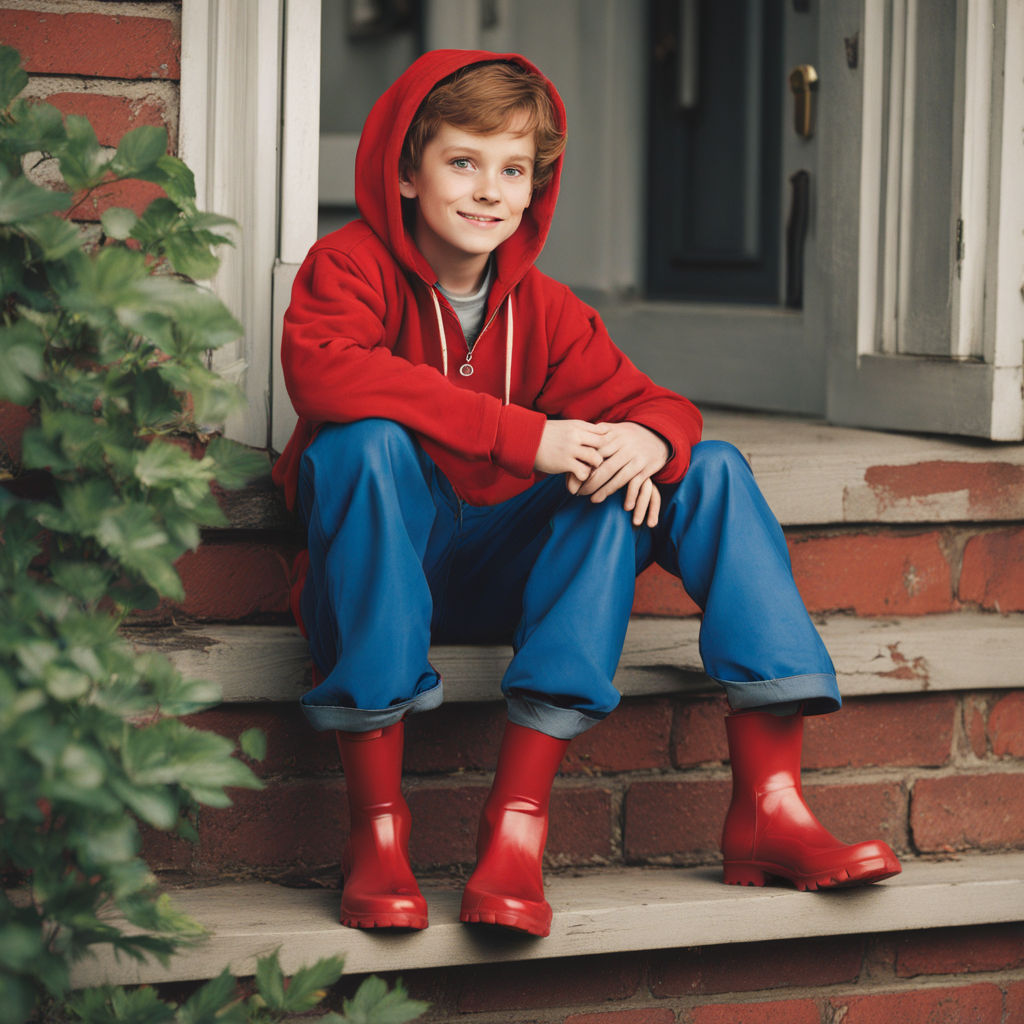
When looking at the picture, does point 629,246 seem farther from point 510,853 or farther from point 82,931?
point 82,931

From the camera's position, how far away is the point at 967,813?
1.75 metres

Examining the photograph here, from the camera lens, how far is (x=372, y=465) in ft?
4.33

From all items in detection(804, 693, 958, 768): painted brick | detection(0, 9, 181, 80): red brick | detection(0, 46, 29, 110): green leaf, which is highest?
detection(0, 9, 181, 80): red brick

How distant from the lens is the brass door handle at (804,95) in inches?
96.8

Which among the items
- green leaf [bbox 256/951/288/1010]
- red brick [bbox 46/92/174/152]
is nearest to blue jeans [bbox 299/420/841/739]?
green leaf [bbox 256/951/288/1010]

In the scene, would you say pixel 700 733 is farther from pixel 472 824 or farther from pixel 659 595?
pixel 472 824

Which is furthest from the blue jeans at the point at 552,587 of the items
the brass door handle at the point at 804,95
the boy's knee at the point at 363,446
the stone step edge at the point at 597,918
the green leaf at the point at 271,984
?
the brass door handle at the point at 804,95

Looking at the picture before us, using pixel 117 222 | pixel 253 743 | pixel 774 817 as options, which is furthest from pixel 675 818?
pixel 117 222

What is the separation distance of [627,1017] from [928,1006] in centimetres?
39

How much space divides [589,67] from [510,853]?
Answer: 219 cm

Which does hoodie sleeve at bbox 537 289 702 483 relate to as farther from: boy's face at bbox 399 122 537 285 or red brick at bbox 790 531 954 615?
red brick at bbox 790 531 954 615

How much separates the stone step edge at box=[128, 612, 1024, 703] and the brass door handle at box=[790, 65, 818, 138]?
110 cm

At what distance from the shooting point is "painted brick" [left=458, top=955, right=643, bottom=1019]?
144 centimetres

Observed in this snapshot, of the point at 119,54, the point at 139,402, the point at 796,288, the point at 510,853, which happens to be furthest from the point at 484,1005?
the point at 796,288
